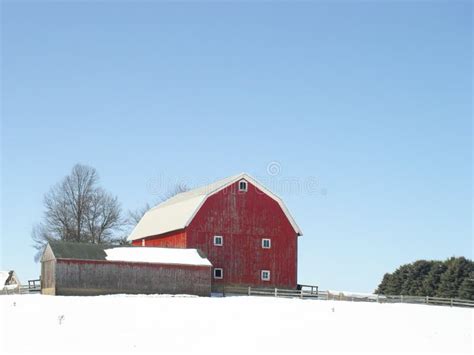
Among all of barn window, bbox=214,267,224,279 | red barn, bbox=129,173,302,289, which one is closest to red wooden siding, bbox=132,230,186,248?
→ red barn, bbox=129,173,302,289

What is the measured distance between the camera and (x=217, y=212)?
56.1 m

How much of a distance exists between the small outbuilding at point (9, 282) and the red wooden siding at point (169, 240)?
10281 mm

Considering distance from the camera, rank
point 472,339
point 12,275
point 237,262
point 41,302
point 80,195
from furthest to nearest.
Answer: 1. point 80,195
2. point 12,275
3. point 237,262
4. point 41,302
5. point 472,339

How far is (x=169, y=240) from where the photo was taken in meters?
59.1

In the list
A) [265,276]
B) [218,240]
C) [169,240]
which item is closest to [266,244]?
[265,276]

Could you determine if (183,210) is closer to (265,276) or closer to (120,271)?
(265,276)

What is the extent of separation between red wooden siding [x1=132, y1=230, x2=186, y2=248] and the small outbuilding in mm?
10281

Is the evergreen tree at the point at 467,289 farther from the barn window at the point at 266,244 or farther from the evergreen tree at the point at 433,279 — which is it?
the barn window at the point at 266,244

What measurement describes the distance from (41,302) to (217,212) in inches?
611

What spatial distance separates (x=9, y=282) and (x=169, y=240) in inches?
491

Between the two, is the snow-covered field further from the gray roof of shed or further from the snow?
the gray roof of shed

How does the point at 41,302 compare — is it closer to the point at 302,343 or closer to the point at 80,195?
the point at 302,343

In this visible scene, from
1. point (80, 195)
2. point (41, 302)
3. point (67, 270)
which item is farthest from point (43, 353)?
point (80, 195)

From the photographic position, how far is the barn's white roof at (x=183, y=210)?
56.4 m
